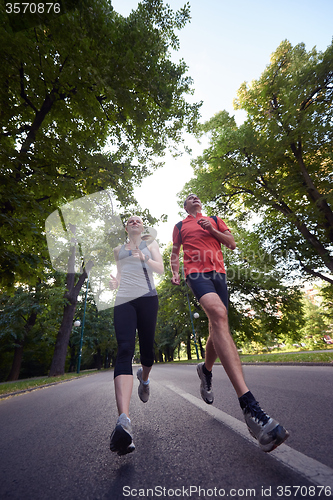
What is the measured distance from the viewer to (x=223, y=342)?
2098 mm

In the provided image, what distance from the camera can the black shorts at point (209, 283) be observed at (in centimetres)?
247

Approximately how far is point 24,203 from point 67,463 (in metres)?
5.09

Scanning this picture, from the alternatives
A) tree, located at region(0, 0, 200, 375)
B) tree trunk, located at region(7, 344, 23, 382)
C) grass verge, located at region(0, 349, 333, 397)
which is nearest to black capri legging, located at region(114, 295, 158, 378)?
tree, located at region(0, 0, 200, 375)

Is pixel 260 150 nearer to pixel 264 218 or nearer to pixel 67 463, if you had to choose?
pixel 264 218

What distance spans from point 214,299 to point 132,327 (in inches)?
32.6

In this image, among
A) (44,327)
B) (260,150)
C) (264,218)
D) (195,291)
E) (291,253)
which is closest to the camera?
(195,291)

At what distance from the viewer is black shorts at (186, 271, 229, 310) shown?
97.1 inches

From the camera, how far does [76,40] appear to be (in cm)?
581

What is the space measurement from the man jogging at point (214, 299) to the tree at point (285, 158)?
29.7 ft

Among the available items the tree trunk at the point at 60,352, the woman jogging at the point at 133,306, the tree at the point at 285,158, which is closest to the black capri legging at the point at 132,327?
the woman jogging at the point at 133,306

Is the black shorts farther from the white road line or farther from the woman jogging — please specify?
the white road line

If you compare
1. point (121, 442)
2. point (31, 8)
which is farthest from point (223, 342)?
point (31, 8)

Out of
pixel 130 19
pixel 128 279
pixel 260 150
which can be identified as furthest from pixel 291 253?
pixel 128 279

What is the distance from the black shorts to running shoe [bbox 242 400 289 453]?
38.5 inches
